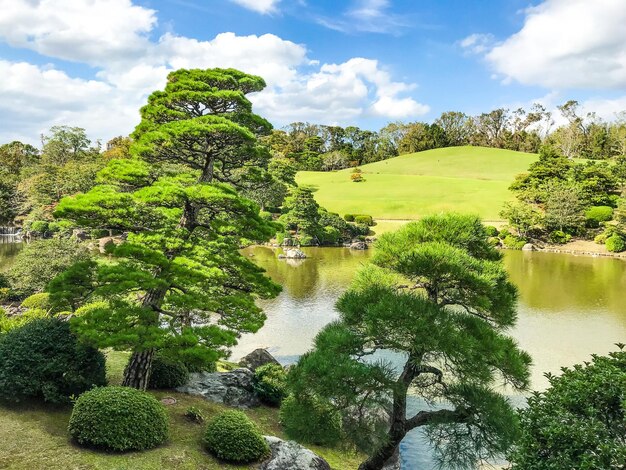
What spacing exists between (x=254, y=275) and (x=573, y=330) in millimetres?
16196

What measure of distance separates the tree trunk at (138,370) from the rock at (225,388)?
1596 millimetres

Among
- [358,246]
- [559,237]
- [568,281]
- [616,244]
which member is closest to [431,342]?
[568,281]

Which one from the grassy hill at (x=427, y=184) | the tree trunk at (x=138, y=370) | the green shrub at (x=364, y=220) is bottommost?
the tree trunk at (x=138, y=370)

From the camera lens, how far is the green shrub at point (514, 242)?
4597cm

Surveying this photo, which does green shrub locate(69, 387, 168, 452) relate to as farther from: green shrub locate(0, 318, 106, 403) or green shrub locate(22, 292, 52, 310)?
green shrub locate(22, 292, 52, 310)

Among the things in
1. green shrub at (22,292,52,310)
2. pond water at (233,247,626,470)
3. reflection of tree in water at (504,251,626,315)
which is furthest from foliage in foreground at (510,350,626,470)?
reflection of tree in water at (504,251,626,315)

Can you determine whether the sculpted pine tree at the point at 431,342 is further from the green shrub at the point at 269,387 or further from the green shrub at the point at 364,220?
the green shrub at the point at 364,220

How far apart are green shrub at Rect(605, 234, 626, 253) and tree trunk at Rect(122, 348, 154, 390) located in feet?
152

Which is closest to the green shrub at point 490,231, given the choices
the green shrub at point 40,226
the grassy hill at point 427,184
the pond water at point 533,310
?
the pond water at point 533,310

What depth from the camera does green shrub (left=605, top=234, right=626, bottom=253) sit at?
139ft

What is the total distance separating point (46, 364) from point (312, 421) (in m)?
5.03

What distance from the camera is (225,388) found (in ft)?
35.4

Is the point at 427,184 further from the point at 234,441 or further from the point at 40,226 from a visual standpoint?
the point at 234,441

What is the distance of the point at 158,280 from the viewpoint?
303 inches
